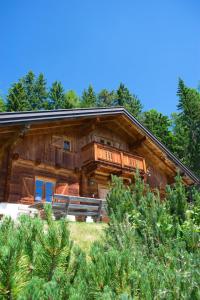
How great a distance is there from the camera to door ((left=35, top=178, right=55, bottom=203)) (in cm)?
1605

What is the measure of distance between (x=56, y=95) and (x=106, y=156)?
26.6 meters

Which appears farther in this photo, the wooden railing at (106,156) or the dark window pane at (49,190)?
the wooden railing at (106,156)

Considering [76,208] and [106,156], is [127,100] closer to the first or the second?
[106,156]

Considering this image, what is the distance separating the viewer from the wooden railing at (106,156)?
1745 centimetres

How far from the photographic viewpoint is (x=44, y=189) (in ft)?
53.6

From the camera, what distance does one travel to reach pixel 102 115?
1881 centimetres

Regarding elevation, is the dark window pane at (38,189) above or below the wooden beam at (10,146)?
below

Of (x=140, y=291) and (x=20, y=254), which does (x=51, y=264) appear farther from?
(x=140, y=291)

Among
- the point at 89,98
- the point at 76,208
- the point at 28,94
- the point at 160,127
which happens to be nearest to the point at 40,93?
the point at 28,94

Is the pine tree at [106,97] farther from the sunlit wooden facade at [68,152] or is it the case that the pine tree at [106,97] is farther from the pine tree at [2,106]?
the sunlit wooden facade at [68,152]

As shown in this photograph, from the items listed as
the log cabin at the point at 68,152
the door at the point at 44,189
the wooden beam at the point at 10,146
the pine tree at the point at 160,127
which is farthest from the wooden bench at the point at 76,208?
the pine tree at the point at 160,127

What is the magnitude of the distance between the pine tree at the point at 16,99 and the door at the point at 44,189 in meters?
20.2

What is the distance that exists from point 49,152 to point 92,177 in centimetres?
298

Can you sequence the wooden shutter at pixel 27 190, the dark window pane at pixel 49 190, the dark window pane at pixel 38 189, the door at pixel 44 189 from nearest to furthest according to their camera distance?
the wooden shutter at pixel 27 190
the dark window pane at pixel 38 189
the door at pixel 44 189
the dark window pane at pixel 49 190
